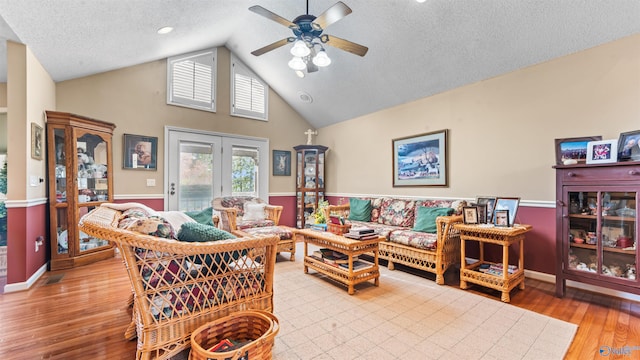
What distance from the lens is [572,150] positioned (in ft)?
9.21

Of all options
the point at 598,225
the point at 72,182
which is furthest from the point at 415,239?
the point at 72,182

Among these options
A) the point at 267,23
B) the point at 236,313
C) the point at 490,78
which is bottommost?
the point at 236,313

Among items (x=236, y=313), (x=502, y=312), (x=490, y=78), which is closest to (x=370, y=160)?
(x=490, y=78)

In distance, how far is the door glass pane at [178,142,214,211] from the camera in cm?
486

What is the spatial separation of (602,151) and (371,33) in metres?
2.70

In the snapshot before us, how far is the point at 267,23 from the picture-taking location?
406 centimetres

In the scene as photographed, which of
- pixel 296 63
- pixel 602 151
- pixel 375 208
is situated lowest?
pixel 375 208

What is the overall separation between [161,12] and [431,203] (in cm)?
410

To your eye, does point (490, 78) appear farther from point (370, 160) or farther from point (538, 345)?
point (538, 345)

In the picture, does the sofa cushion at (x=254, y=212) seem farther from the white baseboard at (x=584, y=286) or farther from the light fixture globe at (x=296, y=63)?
the white baseboard at (x=584, y=286)

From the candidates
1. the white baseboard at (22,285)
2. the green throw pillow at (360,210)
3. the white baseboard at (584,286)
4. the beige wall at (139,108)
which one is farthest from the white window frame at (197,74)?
the white baseboard at (584,286)

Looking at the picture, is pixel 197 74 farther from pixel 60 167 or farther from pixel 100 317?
pixel 100 317

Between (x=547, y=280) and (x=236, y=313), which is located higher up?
(x=236, y=313)

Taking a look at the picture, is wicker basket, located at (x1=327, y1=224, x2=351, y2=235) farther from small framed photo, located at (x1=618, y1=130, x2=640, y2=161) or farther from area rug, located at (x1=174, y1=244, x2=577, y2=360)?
small framed photo, located at (x1=618, y1=130, x2=640, y2=161)
